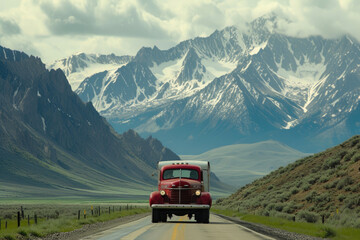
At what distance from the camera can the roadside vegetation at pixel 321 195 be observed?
4788 centimetres

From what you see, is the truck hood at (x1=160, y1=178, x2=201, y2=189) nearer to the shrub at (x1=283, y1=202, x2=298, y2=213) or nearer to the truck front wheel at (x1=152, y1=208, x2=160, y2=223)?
the truck front wheel at (x1=152, y1=208, x2=160, y2=223)

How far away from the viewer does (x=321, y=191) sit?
61.6m

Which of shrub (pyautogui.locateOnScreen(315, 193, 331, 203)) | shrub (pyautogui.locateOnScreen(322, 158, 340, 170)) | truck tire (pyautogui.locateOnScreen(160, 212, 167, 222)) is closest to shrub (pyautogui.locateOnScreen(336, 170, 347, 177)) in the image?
shrub (pyautogui.locateOnScreen(315, 193, 331, 203))

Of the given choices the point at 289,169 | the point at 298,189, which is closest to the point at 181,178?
the point at 298,189

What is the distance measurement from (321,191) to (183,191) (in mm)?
20984

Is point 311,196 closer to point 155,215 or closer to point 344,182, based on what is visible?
point 344,182

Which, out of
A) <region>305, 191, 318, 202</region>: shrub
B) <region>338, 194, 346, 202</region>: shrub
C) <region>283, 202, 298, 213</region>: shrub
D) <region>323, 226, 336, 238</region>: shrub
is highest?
<region>305, 191, 318, 202</region>: shrub

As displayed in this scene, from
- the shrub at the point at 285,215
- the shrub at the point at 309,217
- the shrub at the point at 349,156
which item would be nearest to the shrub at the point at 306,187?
the shrub at the point at 349,156

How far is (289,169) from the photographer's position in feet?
294

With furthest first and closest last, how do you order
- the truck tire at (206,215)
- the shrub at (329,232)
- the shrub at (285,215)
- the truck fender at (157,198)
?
the shrub at (285,215)
the truck tire at (206,215)
the truck fender at (157,198)
the shrub at (329,232)

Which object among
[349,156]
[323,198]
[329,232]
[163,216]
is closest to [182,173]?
[163,216]

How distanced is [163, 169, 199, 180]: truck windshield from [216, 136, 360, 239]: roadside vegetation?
24.5 feet

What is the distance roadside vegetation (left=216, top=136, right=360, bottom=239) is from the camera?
4788cm

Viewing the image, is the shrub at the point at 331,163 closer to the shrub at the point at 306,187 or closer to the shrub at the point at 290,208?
the shrub at the point at 306,187
